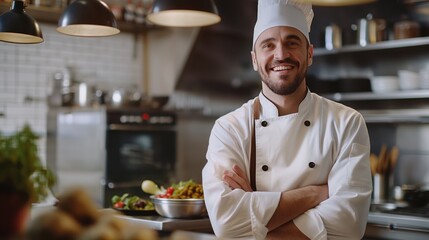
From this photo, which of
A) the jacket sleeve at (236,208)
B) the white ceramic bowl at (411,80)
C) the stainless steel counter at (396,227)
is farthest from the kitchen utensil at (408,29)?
the jacket sleeve at (236,208)

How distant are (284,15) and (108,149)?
10.1 ft

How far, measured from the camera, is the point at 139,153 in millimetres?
6035

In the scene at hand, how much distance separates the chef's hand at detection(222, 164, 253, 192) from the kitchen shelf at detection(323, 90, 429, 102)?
8.98ft

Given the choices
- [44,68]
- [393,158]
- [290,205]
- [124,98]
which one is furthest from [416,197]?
[44,68]

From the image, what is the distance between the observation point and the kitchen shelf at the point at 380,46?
5121 millimetres

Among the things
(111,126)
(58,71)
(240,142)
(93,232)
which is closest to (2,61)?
(58,71)

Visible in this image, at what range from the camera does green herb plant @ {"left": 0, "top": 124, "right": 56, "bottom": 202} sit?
1.50 meters

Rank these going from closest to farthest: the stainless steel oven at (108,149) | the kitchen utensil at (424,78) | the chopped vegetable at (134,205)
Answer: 1. the chopped vegetable at (134,205)
2. the kitchen utensil at (424,78)
3. the stainless steel oven at (108,149)

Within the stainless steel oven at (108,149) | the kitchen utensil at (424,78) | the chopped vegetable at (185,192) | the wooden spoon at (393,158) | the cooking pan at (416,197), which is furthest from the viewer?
the stainless steel oven at (108,149)

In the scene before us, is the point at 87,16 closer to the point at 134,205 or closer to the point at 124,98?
the point at 134,205

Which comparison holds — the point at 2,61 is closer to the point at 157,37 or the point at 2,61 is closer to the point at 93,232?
the point at 157,37

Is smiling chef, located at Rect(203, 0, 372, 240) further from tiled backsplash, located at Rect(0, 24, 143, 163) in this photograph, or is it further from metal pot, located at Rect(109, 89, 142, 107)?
tiled backsplash, located at Rect(0, 24, 143, 163)

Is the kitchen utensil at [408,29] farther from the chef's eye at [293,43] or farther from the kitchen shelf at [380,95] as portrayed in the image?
the chef's eye at [293,43]

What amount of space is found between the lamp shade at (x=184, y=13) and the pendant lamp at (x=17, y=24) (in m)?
0.64
